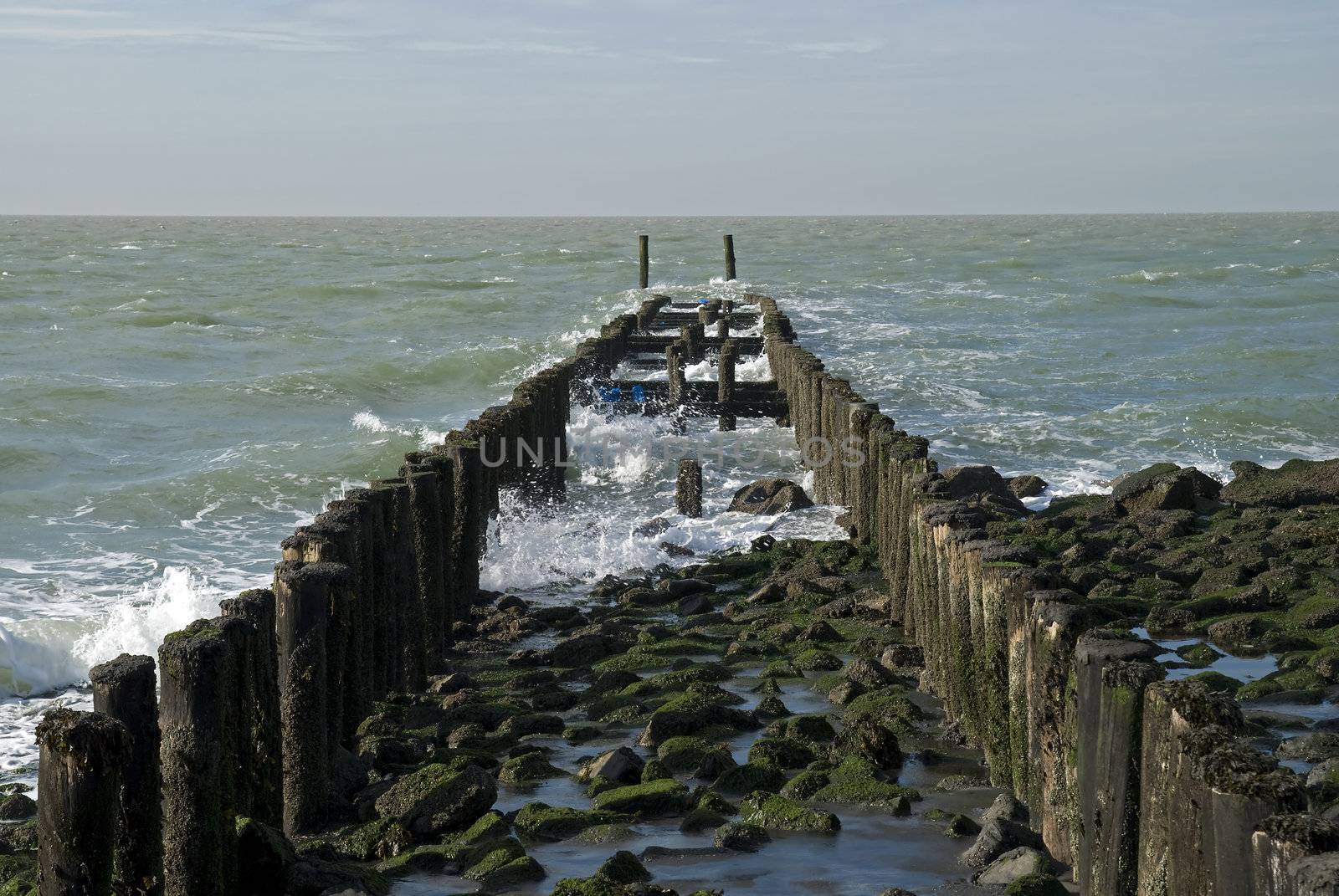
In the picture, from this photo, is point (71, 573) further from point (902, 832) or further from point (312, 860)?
point (902, 832)

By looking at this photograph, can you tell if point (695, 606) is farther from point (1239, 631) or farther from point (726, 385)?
point (726, 385)

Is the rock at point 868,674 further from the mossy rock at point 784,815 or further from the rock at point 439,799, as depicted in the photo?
the rock at point 439,799

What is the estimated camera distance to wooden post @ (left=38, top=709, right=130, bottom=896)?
4.41m

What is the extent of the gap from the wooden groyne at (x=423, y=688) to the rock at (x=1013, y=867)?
133 mm

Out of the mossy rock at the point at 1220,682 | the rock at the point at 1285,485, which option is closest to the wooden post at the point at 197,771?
the mossy rock at the point at 1220,682

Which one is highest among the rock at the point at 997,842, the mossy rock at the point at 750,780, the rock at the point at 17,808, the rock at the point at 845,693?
the rock at the point at 997,842

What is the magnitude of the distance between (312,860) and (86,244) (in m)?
97.3

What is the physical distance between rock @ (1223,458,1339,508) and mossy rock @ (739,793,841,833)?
983 centimetres

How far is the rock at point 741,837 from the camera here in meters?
5.88

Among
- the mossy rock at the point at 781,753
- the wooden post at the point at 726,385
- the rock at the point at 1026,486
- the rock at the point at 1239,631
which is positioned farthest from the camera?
the wooden post at the point at 726,385

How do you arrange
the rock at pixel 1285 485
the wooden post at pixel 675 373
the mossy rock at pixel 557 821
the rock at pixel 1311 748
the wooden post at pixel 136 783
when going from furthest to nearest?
the wooden post at pixel 675 373
the rock at pixel 1285 485
the rock at pixel 1311 748
the mossy rock at pixel 557 821
the wooden post at pixel 136 783

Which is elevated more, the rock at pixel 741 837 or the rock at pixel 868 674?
the rock at pixel 741 837

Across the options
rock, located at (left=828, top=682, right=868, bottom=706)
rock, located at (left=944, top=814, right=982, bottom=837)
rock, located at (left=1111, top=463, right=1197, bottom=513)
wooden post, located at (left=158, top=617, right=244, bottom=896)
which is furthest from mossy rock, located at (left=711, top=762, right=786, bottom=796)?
rock, located at (left=1111, top=463, right=1197, bottom=513)

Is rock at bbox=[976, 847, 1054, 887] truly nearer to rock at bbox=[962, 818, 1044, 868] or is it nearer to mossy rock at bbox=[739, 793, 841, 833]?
rock at bbox=[962, 818, 1044, 868]
